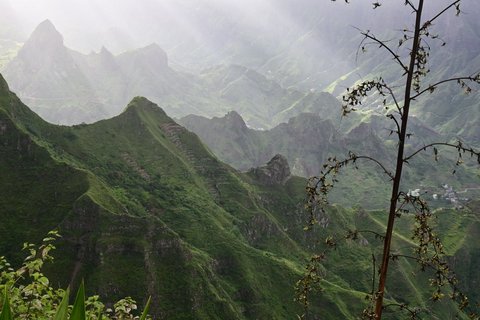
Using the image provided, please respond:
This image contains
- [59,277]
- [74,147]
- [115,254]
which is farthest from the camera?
[74,147]

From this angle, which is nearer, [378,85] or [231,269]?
[378,85]

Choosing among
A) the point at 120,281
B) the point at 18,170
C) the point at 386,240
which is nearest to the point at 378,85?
the point at 386,240

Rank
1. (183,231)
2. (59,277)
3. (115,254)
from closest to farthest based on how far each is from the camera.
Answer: (59,277), (115,254), (183,231)

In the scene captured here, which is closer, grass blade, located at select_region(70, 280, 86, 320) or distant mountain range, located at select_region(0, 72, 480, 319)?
grass blade, located at select_region(70, 280, 86, 320)

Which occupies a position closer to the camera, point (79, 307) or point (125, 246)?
point (79, 307)

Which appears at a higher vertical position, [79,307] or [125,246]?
[79,307]

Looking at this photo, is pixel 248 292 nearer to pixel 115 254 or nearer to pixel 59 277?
pixel 115 254

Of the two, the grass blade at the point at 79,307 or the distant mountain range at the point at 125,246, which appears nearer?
the grass blade at the point at 79,307

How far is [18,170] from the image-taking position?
142250mm

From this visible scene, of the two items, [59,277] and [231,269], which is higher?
[231,269]

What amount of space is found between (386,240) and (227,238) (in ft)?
562

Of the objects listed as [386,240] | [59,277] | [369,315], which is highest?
[386,240]

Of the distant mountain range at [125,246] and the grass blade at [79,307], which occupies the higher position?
the grass blade at [79,307]

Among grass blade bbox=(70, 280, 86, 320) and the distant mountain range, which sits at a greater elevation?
grass blade bbox=(70, 280, 86, 320)
